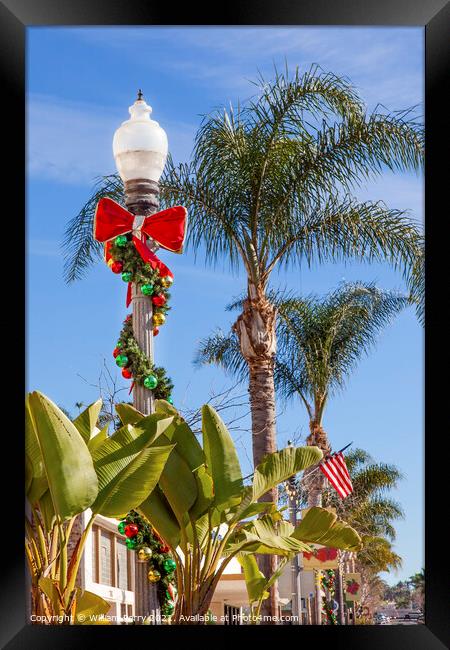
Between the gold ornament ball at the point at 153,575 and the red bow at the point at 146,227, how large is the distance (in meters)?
2.51

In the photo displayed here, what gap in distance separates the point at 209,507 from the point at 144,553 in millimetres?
684

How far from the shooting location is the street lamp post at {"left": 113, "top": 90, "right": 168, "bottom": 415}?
846cm

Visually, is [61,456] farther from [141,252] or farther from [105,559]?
[105,559]

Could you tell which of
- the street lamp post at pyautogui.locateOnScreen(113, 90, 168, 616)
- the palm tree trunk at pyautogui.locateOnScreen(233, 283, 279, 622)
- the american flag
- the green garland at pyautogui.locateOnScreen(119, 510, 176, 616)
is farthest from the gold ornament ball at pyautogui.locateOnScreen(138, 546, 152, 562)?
the american flag

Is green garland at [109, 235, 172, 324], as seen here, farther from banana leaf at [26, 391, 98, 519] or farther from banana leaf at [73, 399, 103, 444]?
banana leaf at [26, 391, 98, 519]

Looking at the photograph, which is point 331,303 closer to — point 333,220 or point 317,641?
point 333,220

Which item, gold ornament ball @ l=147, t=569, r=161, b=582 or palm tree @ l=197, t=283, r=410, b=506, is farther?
palm tree @ l=197, t=283, r=410, b=506

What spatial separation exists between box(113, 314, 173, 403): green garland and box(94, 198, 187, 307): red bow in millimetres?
664

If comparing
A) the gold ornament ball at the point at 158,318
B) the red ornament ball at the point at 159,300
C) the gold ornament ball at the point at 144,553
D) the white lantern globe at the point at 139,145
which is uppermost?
the white lantern globe at the point at 139,145

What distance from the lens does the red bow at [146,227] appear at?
27.8 feet

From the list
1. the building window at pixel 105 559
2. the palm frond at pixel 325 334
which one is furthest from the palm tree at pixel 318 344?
the building window at pixel 105 559

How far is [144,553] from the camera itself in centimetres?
819

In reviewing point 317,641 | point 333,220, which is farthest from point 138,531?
point 333,220
